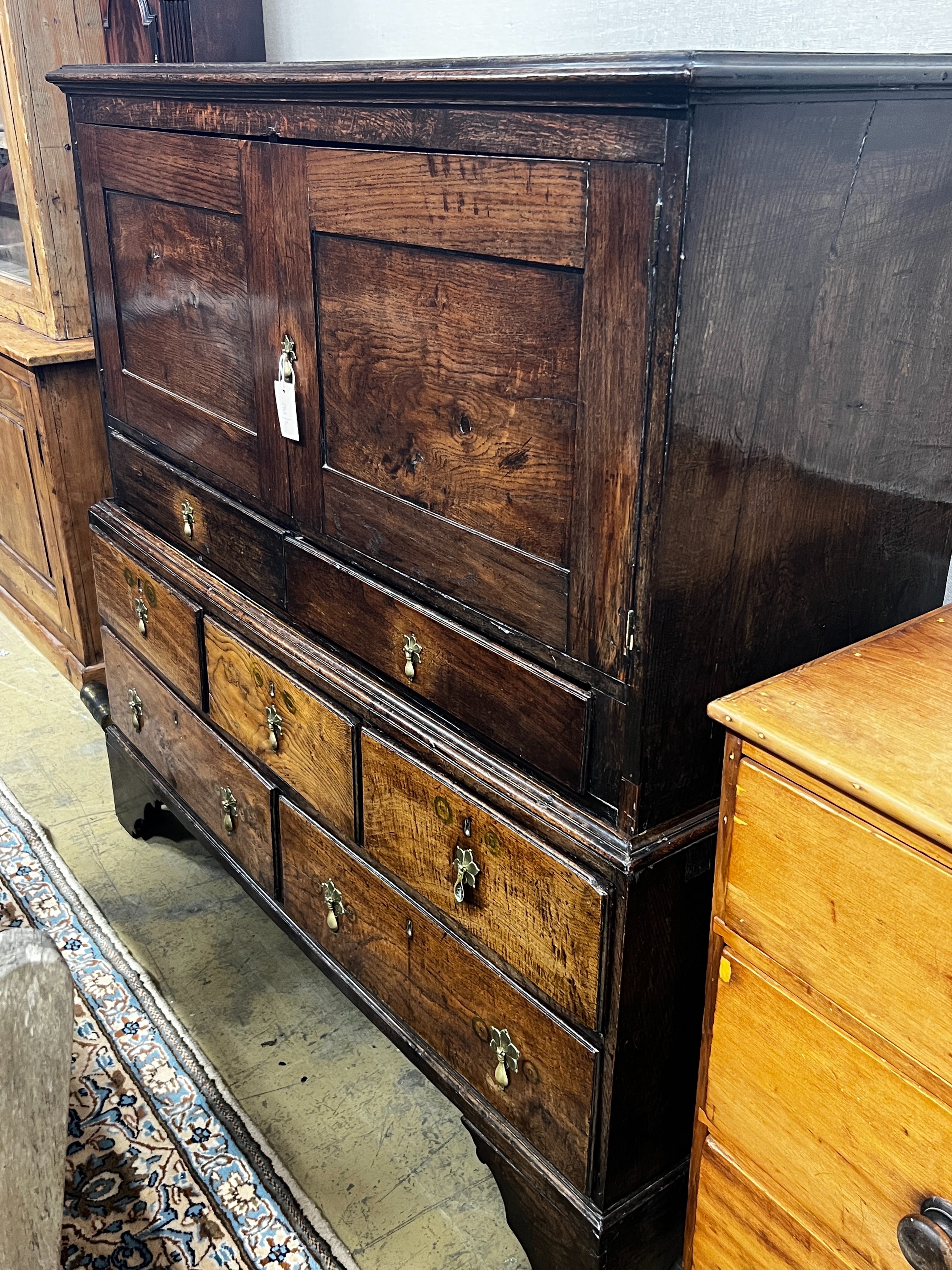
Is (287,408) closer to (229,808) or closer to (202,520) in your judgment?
(202,520)

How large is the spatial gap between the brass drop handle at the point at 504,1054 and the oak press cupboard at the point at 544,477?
0.01 m

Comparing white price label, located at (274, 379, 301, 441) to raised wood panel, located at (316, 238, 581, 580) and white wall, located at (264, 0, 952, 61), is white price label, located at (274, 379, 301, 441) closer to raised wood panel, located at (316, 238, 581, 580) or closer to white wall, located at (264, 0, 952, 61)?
raised wood panel, located at (316, 238, 581, 580)

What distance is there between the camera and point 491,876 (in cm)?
132

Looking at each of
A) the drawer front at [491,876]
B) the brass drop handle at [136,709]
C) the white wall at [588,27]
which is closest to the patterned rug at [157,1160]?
the brass drop handle at [136,709]

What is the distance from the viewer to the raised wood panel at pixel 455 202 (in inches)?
39.3

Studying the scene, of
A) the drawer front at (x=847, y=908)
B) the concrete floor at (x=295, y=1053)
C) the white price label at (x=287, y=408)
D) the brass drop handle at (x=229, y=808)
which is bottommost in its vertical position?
the concrete floor at (x=295, y=1053)

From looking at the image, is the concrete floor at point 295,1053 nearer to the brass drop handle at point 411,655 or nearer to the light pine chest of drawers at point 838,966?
the light pine chest of drawers at point 838,966

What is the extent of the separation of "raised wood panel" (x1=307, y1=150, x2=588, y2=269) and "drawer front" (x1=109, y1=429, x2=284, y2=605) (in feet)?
1.66

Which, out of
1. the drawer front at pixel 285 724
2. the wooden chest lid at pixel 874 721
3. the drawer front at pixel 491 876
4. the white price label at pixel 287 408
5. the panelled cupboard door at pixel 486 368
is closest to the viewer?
the wooden chest lid at pixel 874 721

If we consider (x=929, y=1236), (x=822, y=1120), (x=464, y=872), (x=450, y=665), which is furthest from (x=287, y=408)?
(x=929, y=1236)

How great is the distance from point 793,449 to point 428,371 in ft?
1.32

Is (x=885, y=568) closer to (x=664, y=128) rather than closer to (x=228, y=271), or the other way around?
(x=664, y=128)

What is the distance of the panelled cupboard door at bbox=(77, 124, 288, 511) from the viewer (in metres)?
1.47

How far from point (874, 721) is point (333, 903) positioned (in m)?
0.96
